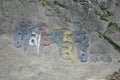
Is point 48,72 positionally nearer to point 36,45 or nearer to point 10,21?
point 36,45

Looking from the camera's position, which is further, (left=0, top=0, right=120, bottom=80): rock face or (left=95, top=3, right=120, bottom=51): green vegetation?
(left=95, top=3, right=120, bottom=51): green vegetation

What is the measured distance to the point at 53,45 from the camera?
21.7 ft

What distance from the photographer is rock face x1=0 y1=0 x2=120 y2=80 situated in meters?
6.52

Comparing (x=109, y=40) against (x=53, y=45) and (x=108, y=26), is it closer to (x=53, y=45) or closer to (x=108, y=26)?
(x=108, y=26)

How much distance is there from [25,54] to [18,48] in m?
0.16

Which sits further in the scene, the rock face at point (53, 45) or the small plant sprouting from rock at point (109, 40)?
the small plant sprouting from rock at point (109, 40)

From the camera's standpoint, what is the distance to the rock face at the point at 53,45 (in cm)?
652

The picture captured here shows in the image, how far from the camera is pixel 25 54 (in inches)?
257

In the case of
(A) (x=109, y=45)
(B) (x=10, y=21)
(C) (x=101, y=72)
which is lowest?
(C) (x=101, y=72)

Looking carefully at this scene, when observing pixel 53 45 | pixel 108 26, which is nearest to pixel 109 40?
pixel 108 26

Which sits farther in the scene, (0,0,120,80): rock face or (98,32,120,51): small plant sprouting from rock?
(98,32,120,51): small plant sprouting from rock

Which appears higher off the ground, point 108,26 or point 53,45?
point 108,26

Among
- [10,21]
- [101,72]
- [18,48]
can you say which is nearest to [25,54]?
[18,48]

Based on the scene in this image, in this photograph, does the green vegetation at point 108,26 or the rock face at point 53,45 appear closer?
the rock face at point 53,45
